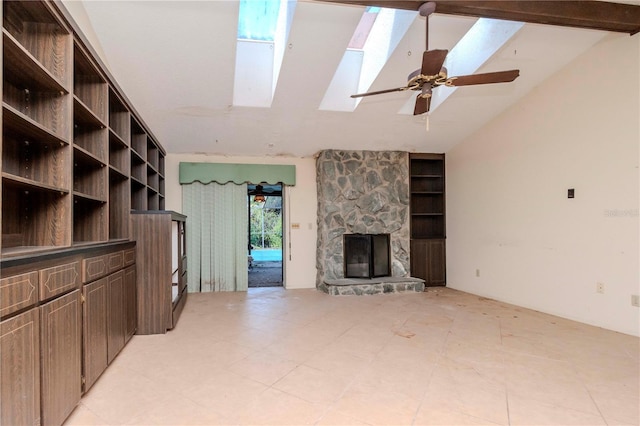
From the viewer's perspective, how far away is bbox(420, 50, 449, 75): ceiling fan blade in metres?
2.41

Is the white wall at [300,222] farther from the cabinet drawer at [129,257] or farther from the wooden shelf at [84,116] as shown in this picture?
the wooden shelf at [84,116]

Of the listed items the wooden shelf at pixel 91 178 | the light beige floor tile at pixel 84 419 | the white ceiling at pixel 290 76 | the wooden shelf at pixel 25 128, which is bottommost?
the light beige floor tile at pixel 84 419

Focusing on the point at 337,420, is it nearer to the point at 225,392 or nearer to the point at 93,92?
the point at 225,392

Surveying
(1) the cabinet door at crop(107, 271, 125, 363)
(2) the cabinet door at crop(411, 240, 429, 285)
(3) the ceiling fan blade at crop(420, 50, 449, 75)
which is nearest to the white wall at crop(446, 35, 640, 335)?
(2) the cabinet door at crop(411, 240, 429, 285)

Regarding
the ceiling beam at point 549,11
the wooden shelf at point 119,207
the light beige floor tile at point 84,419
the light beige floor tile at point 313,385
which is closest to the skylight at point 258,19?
the ceiling beam at point 549,11

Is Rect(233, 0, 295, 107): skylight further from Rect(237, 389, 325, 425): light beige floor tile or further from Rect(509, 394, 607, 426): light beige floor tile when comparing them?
Rect(509, 394, 607, 426): light beige floor tile

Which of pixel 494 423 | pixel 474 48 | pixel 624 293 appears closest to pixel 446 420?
pixel 494 423

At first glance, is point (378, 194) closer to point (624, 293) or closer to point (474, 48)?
point (474, 48)

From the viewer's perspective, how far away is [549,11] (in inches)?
114

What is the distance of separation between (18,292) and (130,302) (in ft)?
6.07

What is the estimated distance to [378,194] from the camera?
5906mm

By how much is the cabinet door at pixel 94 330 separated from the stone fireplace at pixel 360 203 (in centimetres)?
364

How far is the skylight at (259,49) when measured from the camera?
3.38m

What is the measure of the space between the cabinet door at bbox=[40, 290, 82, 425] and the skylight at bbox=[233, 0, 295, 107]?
291 centimetres
